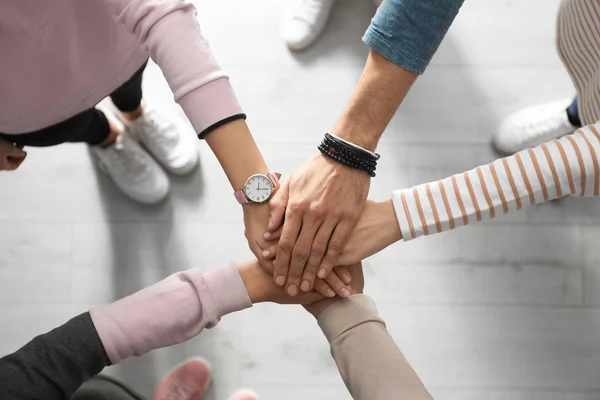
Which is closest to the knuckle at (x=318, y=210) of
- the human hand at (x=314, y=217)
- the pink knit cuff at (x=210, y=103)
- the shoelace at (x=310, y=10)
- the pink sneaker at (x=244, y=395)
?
the human hand at (x=314, y=217)

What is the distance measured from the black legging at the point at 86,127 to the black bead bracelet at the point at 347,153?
17.3 inches

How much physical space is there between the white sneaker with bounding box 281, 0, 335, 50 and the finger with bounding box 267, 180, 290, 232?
28.0 inches

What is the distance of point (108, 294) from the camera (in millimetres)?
1595

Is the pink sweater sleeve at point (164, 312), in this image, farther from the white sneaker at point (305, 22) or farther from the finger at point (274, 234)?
the white sneaker at point (305, 22)

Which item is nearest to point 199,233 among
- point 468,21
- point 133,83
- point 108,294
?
point 108,294

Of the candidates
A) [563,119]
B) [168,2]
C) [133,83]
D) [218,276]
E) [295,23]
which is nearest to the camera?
[168,2]

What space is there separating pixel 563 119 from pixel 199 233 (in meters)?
0.96

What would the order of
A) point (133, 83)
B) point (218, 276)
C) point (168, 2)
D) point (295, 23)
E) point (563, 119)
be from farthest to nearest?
point (295, 23) < point (563, 119) < point (133, 83) < point (218, 276) < point (168, 2)

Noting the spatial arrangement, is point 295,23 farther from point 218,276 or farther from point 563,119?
point 218,276

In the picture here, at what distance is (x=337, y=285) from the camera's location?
3.57ft

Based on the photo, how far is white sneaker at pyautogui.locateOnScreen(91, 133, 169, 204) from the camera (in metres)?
1.57

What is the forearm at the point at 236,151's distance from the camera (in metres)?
1.01

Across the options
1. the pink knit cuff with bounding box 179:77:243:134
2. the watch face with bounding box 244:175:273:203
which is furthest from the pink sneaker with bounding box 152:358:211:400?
the pink knit cuff with bounding box 179:77:243:134

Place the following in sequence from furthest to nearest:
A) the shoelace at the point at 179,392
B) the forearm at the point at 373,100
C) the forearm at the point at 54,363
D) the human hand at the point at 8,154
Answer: the shoelace at the point at 179,392 < the human hand at the point at 8,154 < the forearm at the point at 373,100 < the forearm at the point at 54,363
